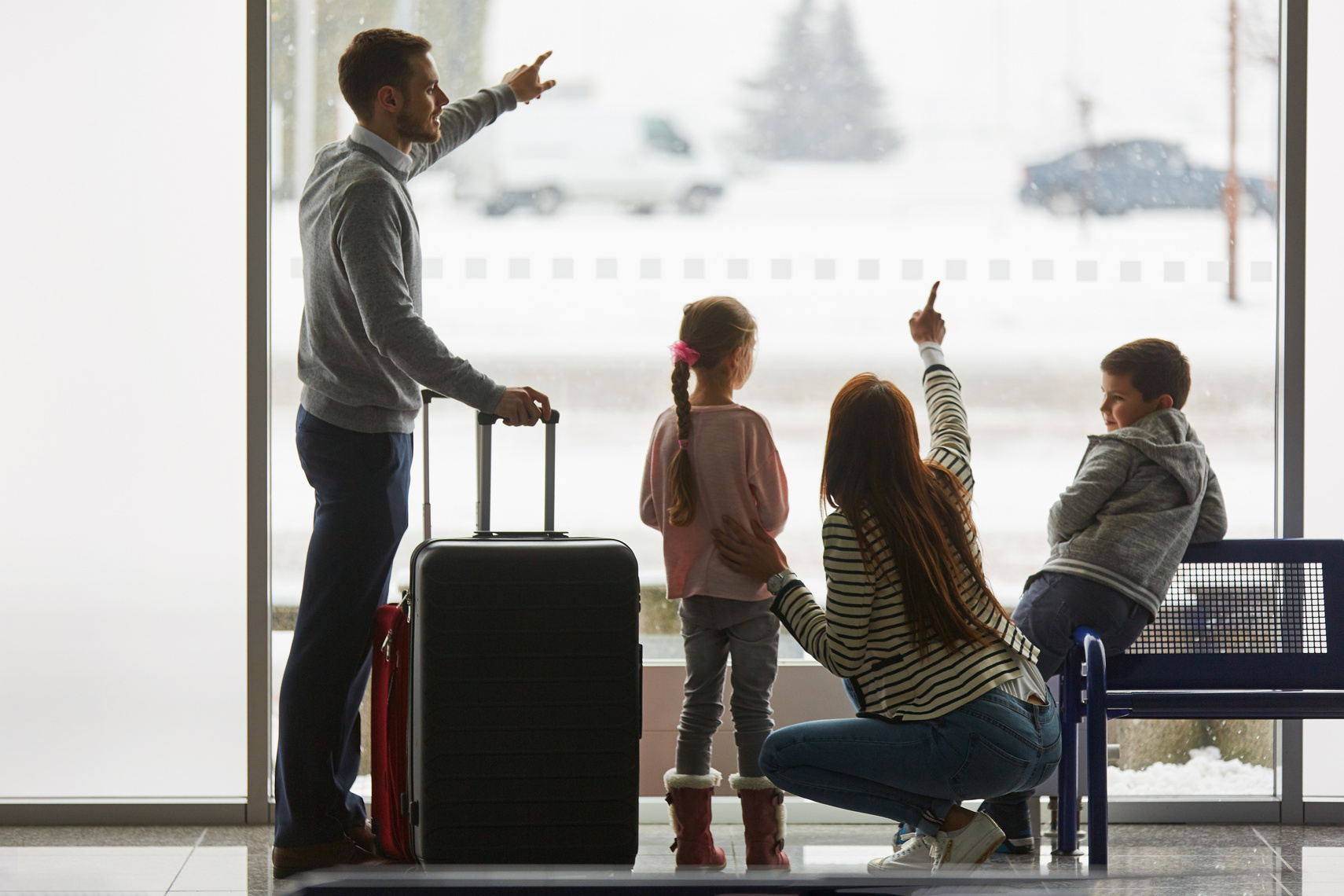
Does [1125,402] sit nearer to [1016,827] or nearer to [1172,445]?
[1172,445]

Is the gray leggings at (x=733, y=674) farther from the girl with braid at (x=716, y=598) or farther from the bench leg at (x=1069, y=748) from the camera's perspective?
the bench leg at (x=1069, y=748)

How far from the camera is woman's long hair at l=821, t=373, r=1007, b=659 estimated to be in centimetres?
200

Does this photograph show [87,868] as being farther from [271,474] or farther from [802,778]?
[802,778]

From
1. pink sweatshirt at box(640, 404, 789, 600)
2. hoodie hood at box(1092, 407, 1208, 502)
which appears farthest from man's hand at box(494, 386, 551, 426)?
hoodie hood at box(1092, 407, 1208, 502)

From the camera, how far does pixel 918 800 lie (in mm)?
2096

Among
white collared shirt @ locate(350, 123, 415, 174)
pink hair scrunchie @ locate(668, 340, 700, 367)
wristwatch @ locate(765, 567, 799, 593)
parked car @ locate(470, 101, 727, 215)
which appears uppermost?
parked car @ locate(470, 101, 727, 215)

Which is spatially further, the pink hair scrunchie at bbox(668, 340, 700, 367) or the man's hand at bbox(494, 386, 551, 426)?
the pink hair scrunchie at bbox(668, 340, 700, 367)

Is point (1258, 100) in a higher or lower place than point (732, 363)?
higher

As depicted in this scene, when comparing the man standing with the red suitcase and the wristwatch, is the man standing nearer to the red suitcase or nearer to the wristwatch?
the red suitcase

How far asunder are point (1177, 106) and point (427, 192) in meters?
1.89

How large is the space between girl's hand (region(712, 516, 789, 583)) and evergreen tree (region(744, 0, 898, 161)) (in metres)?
1.05

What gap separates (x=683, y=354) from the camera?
2.45m

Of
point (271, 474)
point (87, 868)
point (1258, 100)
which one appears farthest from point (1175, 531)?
point (87, 868)

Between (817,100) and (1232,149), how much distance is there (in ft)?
3.42
